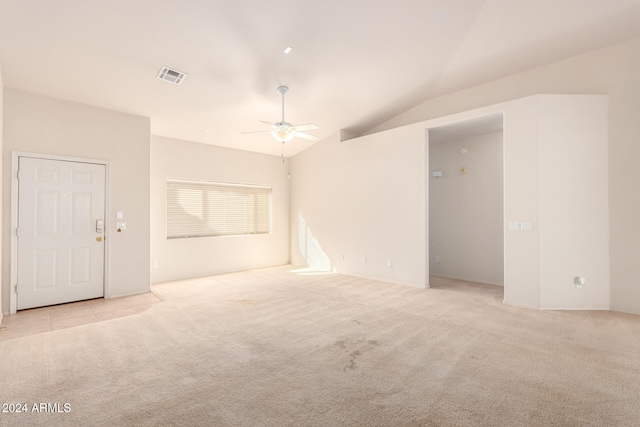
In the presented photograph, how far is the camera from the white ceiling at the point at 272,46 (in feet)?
10.6

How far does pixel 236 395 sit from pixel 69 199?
4.34 metres


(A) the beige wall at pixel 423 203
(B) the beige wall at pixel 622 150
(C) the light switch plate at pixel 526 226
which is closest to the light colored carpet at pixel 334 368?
(B) the beige wall at pixel 622 150

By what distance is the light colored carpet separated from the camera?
2057 mm

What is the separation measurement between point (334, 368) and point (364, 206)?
4402 millimetres

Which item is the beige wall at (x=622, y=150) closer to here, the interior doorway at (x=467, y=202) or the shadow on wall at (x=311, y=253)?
the interior doorway at (x=467, y=202)

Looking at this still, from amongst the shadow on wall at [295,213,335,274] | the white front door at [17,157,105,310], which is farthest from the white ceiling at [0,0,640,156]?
the shadow on wall at [295,213,335,274]

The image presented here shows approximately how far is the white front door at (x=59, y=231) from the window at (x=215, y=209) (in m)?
1.58

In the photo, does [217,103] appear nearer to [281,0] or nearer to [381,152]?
[281,0]

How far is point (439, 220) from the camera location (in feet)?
23.3

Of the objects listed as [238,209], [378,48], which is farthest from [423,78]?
[238,209]

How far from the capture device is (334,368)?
2674 millimetres

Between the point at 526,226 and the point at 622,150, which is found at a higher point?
the point at 622,150

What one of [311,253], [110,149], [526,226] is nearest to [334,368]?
[526,226]

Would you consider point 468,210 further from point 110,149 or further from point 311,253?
point 110,149
